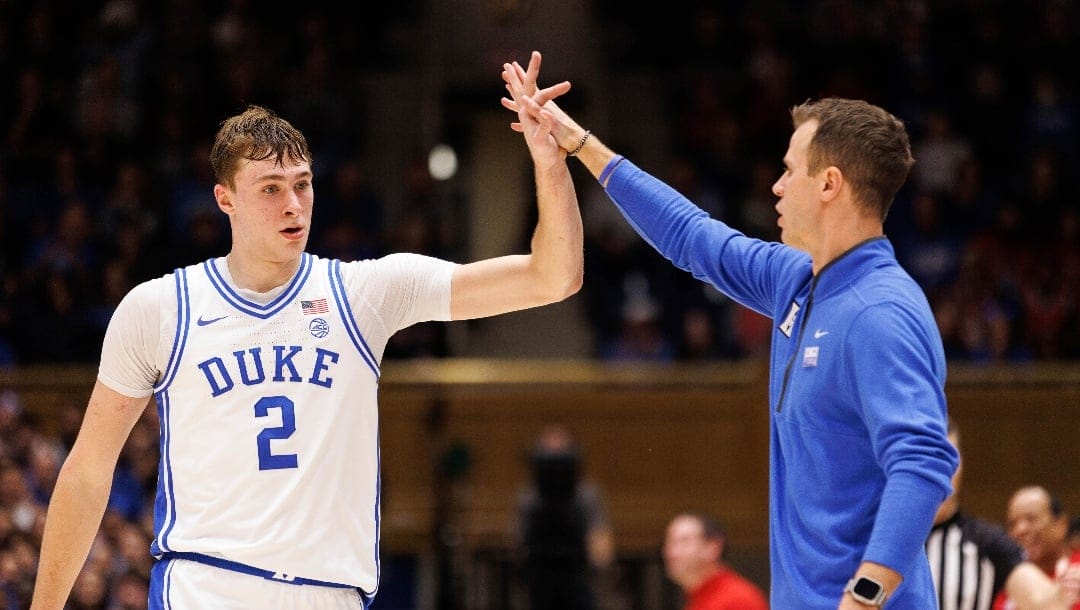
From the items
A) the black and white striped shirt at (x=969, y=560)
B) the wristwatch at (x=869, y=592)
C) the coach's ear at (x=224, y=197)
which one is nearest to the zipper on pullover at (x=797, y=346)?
the wristwatch at (x=869, y=592)

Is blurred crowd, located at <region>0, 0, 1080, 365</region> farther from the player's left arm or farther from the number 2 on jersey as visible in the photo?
the number 2 on jersey

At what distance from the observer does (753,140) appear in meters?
15.8

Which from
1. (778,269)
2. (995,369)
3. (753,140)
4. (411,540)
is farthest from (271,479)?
(753,140)

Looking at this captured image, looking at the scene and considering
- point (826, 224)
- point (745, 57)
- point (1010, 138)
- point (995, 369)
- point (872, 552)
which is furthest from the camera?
point (745, 57)

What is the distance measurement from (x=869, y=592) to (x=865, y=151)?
1.24 m

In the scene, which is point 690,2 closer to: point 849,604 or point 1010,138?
point 1010,138

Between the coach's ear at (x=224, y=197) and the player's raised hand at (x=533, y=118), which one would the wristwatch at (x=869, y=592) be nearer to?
the player's raised hand at (x=533, y=118)

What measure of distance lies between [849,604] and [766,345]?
10.1 m

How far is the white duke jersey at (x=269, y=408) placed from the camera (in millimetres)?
4395

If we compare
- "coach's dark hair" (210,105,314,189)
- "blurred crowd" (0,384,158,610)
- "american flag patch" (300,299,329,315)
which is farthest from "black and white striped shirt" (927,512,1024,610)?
"blurred crowd" (0,384,158,610)

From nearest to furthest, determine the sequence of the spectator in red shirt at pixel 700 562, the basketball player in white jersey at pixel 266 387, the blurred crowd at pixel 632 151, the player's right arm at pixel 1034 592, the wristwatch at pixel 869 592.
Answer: the wristwatch at pixel 869 592, the basketball player in white jersey at pixel 266 387, the player's right arm at pixel 1034 592, the spectator in red shirt at pixel 700 562, the blurred crowd at pixel 632 151

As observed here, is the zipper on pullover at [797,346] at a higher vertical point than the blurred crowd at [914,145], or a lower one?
lower

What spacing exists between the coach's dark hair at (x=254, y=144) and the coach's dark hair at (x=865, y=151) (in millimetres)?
1647

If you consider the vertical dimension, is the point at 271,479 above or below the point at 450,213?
below
